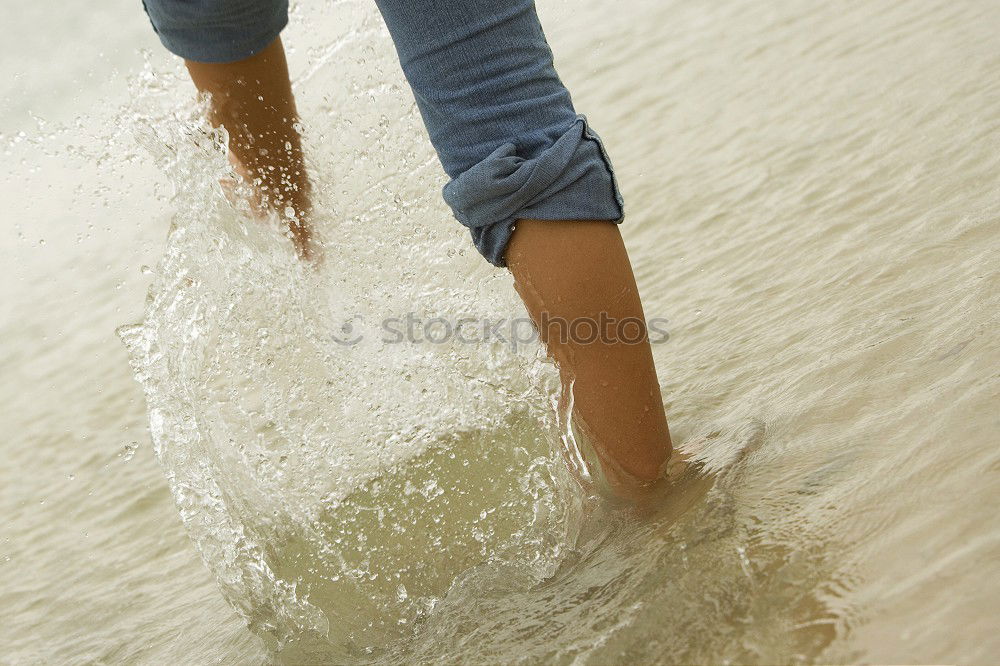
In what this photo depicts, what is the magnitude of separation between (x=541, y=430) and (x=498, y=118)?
1.44ft

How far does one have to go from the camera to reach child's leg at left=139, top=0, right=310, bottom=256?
1.30 metres

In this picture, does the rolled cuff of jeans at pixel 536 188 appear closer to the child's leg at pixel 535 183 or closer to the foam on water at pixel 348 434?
the child's leg at pixel 535 183

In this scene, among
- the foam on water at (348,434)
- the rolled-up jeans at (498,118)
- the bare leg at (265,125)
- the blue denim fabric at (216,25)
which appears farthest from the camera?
the bare leg at (265,125)

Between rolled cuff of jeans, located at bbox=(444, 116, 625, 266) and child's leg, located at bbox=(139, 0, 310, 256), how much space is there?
58 centimetres

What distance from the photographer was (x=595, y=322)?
3.04 feet

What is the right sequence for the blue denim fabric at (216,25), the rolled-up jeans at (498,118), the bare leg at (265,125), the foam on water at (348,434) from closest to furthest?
the rolled-up jeans at (498,118) < the foam on water at (348,434) < the blue denim fabric at (216,25) < the bare leg at (265,125)

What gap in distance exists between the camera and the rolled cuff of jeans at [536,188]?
868 millimetres

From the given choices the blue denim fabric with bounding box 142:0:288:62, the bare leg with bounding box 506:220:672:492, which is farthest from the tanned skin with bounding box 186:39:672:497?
the blue denim fabric with bounding box 142:0:288:62

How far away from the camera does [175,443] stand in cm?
122

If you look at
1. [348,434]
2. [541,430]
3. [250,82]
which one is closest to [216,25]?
[250,82]

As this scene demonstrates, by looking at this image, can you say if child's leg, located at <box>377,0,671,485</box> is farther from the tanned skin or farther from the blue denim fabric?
the blue denim fabric

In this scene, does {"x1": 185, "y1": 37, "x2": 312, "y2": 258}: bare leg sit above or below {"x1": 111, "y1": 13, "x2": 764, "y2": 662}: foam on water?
above

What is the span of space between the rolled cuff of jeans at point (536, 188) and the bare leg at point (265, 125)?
2.02 ft

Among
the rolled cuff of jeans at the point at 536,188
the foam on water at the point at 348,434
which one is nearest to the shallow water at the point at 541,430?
the foam on water at the point at 348,434
